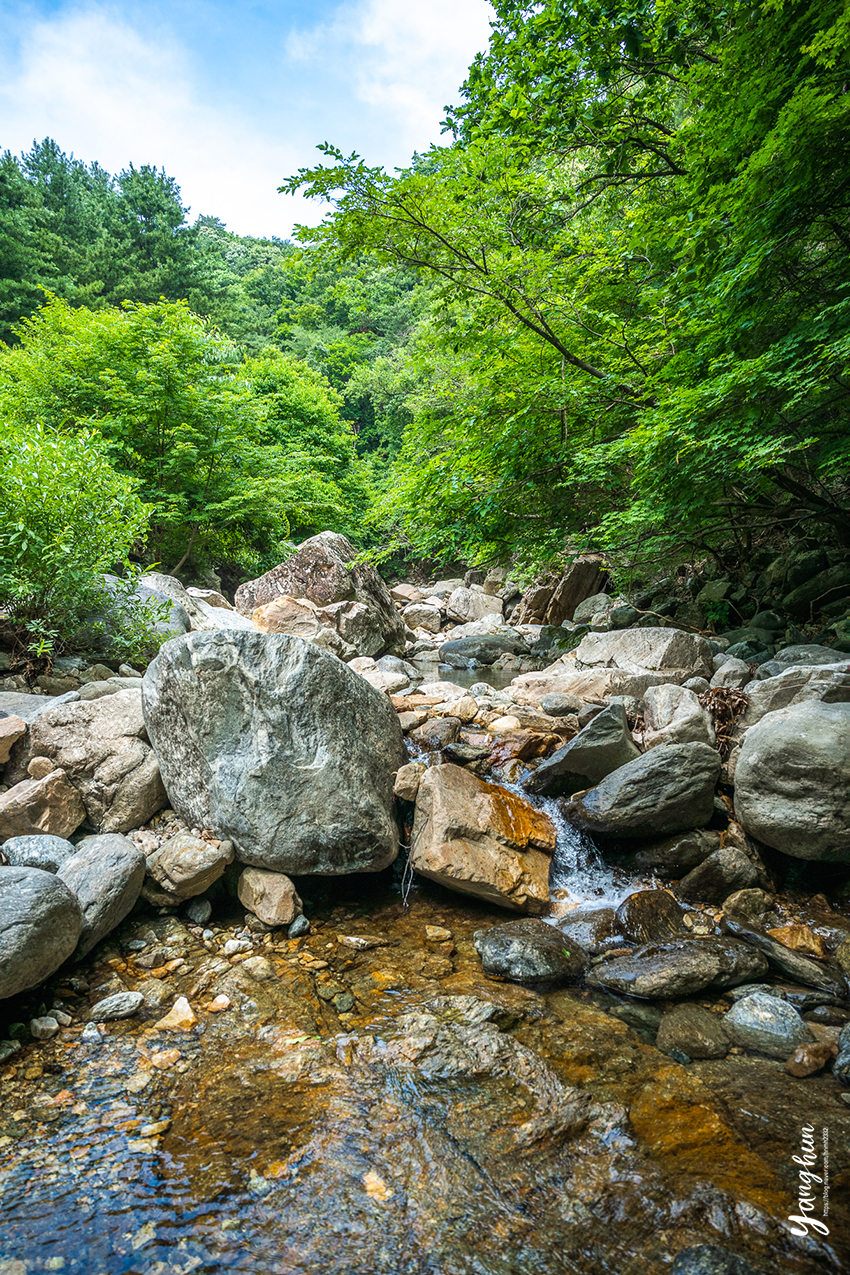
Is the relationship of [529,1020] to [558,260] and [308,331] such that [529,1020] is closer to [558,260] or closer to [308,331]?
[558,260]

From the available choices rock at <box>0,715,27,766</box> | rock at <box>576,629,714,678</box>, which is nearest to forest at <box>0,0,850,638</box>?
rock at <box>576,629,714,678</box>

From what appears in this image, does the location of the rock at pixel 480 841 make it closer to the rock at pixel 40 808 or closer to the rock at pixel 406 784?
the rock at pixel 406 784

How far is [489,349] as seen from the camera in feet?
24.1

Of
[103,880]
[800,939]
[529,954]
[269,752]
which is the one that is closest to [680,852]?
[800,939]

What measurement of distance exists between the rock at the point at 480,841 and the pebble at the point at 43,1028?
2353mm

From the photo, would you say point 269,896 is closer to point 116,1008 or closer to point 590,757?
point 116,1008

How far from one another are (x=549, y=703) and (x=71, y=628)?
18.3ft

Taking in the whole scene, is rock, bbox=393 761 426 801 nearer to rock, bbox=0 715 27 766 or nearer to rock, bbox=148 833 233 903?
rock, bbox=148 833 233 903

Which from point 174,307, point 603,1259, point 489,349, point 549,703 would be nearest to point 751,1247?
point 603,1259

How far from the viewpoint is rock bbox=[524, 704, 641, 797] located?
5266mm

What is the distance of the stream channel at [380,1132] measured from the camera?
194 centimetres

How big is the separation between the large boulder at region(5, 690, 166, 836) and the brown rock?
4.59m

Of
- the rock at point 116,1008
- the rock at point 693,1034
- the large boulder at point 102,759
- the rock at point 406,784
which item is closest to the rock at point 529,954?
the rock at point 693,1034

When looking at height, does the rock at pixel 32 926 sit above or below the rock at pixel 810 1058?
above
